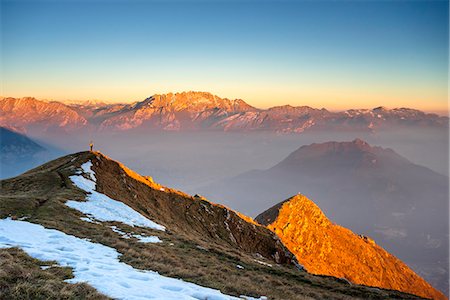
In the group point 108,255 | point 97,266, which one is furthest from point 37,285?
point 108,255

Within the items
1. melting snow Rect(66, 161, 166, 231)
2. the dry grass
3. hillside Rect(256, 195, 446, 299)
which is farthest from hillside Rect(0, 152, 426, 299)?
hillside Rect(256, 195, 446, 299)

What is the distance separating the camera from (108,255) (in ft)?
65.4

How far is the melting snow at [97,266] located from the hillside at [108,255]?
0.16 feet

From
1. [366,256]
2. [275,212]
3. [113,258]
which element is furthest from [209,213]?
[366,256]

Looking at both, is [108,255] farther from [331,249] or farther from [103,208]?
[331,249]

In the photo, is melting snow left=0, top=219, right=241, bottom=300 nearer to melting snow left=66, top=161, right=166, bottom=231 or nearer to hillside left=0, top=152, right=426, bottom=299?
hillside left=0, top=152, right=426, bottom=299

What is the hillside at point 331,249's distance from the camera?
141125 millimetres

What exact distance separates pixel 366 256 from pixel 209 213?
136534 mm

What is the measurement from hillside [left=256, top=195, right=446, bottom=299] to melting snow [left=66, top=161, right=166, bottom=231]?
100547mm

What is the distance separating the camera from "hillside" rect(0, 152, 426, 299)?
13406 millimetres

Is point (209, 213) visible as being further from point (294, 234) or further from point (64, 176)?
point (294, 234)

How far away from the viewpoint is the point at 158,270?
1847 cm

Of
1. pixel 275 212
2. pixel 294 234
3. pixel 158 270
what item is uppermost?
pixel 158 270

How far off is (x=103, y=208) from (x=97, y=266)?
2608 centimetres
